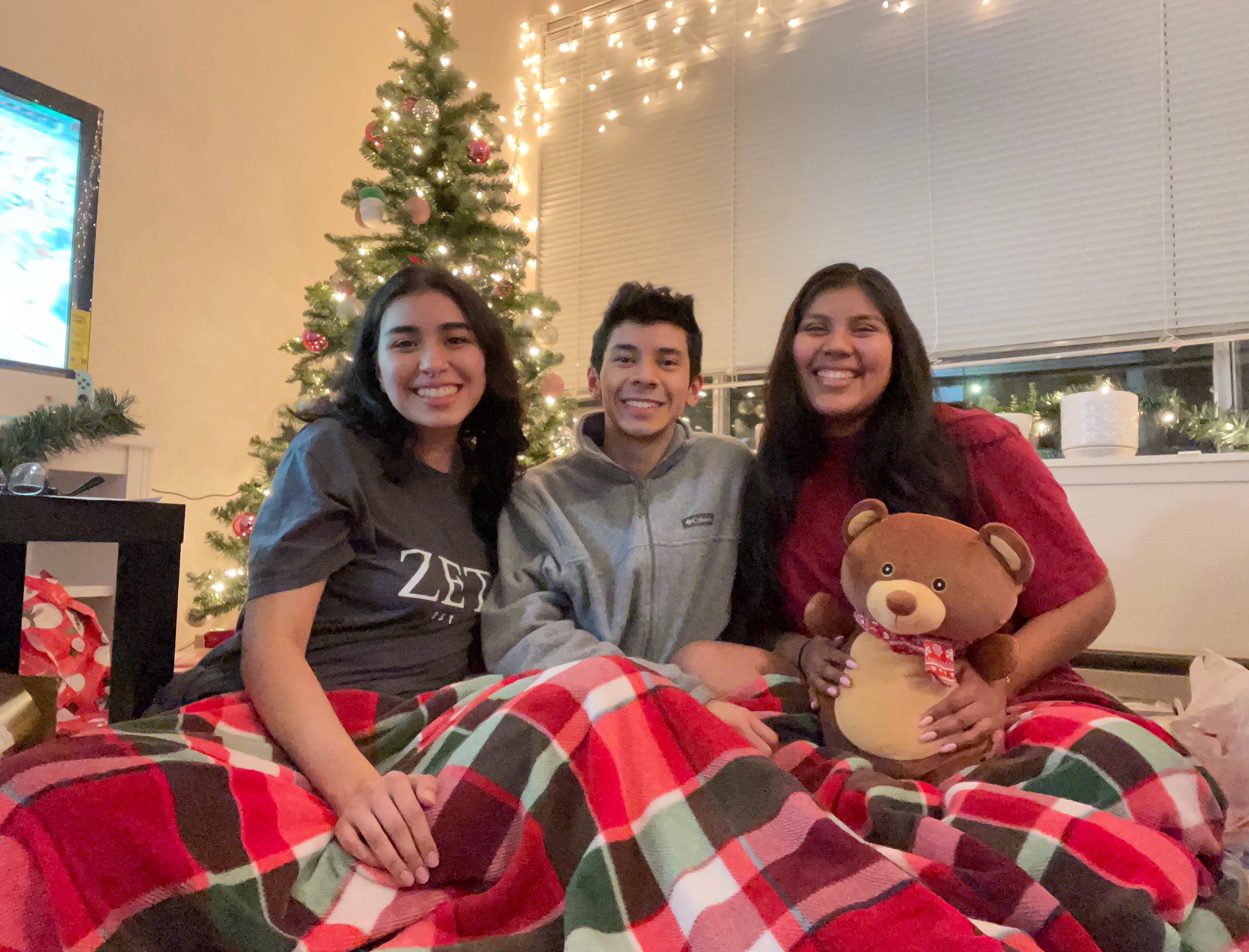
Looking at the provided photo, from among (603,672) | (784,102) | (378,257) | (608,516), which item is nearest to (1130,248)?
(784,102)

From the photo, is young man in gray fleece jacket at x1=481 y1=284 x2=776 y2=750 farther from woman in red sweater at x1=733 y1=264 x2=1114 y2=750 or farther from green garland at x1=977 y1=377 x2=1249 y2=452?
green garland at x1=977 y1=377 x2=1249 y2=452

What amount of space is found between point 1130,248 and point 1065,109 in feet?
1.69

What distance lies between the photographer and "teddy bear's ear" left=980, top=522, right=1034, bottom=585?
2.93ft

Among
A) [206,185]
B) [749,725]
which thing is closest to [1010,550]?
[749,725]

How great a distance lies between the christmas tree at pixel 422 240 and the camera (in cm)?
217

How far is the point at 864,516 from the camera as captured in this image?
0.98 metres

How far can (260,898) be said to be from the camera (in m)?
0.63

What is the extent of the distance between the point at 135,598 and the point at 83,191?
1403 mm

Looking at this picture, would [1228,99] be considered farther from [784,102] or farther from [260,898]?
[260,898]

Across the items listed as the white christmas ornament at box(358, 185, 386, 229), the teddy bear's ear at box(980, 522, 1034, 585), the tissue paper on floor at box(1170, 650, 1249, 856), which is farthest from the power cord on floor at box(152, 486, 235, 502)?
the tissue paper on floor at box(1170, 650, 1249, 856)

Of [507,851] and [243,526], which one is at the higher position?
[243,526]

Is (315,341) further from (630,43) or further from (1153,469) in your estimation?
(1153,469)

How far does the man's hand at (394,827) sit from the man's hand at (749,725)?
37 cm

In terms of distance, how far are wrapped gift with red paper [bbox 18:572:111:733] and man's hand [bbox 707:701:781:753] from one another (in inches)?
48.2
